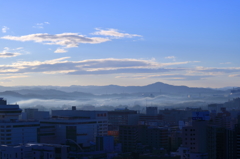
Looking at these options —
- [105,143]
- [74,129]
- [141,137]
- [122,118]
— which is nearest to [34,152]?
[105,143]

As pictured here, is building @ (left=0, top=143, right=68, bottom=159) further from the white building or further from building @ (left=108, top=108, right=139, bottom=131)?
building @ (left=108, top=108, right=139, bottom=131)

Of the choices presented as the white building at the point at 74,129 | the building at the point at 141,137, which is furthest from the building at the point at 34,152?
the building at the point at 141,137

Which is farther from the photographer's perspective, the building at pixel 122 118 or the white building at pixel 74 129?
the building at pixel 122 118

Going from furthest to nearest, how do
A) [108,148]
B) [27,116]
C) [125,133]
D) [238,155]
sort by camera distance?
[27,116] < [125,133] < [108,148] < [238,155]

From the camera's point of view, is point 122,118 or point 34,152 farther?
point 122,118

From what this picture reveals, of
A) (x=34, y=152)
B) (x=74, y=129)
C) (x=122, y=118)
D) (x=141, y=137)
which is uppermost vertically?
(x=74, y=129)

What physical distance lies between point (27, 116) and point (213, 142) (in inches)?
1603

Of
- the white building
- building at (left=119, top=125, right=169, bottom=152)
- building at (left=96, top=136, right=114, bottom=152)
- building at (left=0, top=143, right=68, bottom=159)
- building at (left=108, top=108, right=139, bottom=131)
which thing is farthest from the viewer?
building at (left=108, top=108, right=139, bottom=131)

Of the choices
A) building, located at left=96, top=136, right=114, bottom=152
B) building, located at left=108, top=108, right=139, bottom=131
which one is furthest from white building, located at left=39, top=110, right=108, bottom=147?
building, located at left=108, top=108, right=139, bottom=131

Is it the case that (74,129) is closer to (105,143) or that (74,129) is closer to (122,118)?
(105,143)

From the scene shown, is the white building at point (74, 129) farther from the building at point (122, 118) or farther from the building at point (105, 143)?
the building at point (122, 118)

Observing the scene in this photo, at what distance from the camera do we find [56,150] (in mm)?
25766

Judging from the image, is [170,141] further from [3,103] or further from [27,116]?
[27,116]

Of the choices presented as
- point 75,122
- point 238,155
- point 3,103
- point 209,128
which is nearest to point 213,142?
point 209,128
